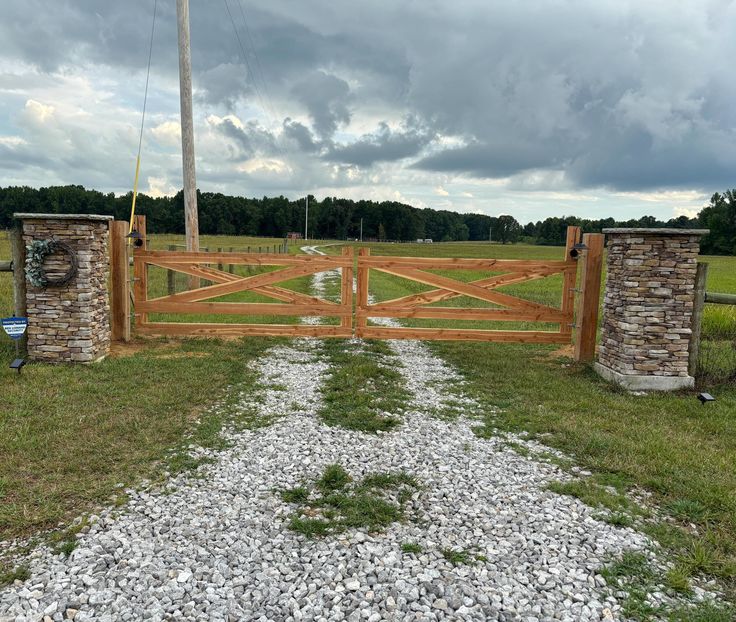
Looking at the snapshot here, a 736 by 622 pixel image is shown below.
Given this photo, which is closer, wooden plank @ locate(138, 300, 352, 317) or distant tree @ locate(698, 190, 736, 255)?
wooden plank @ locate(138, 300, 352, 317)

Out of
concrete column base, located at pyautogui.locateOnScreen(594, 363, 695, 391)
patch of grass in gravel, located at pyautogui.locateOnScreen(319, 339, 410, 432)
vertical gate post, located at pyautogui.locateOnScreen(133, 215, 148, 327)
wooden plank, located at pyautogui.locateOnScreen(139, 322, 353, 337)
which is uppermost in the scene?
vertical gate post, located at pyautogui.locateOnScreen(133, 215, 148, 327)

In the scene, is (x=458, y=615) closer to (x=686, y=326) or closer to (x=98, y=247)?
(x=686, y=326)

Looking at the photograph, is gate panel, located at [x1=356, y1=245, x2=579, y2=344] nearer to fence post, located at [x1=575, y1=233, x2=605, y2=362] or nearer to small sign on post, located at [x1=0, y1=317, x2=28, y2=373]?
fence post, located at [x1=575, y1=233, x2=605, y2=362]

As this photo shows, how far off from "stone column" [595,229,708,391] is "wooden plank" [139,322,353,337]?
4633 mm

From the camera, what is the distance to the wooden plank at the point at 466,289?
359 inches

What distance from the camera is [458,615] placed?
2771 millimetres

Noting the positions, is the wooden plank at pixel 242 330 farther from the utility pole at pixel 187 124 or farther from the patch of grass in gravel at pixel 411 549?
the patch of grass in gravel at pixel 411 549

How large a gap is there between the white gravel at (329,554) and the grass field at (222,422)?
1.46ft

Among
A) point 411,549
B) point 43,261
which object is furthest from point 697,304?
point 43,261

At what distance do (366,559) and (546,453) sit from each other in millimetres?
2430

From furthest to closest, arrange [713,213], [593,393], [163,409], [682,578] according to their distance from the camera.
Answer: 1. [713,213]
2. [593,393]
3. [163,409]
4. [682,578]

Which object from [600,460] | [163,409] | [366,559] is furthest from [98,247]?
[600,460]

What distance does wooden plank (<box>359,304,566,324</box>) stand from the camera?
9234mm

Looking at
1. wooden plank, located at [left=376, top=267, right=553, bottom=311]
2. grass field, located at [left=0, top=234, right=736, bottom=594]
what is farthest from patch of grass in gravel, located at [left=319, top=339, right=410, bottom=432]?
wooden plank, located at [left=376, top=267, right=553, bottom=311]
